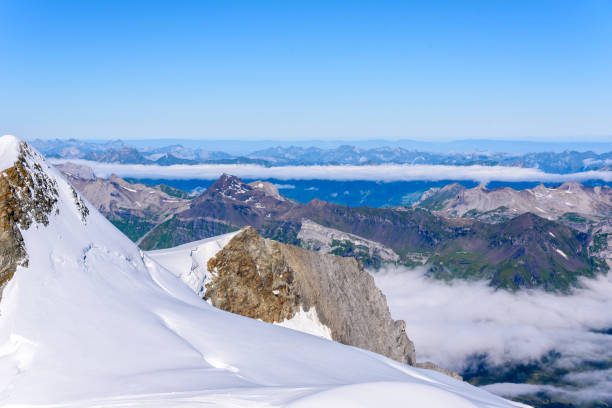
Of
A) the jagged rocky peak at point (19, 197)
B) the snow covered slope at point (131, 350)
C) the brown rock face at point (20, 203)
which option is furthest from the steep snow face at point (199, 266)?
the brown rock face at point (20, 203)

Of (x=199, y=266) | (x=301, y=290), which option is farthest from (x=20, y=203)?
(x=301, y=290)

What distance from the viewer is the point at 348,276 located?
109 metres

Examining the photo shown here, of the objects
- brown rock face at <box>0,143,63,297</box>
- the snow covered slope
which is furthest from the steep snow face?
brown rock face at <box>0,143,63,297</box>

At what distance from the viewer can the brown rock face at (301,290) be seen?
249ft

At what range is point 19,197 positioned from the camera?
32.8m

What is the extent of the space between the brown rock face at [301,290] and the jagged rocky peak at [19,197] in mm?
36263

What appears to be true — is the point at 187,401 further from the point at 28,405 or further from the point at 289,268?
the point at 289,268

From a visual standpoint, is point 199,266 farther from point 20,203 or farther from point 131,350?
point 131,350

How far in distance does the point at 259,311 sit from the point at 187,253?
605 inches

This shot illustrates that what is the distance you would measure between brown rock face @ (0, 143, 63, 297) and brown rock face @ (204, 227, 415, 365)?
120ft

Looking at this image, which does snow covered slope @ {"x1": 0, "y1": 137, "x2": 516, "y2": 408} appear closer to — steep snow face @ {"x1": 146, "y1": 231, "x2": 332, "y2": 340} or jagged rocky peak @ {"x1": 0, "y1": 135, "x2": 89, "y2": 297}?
jagged rocky peak @ {"x1": 0, "y1": 135, "x2": 89, "y2": 297}

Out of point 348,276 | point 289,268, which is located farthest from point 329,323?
point 348,276

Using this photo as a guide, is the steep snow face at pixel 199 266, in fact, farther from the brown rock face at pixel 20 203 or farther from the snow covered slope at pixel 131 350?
the brown rock face at pixel 20 203

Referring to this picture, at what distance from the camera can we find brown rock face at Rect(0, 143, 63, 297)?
29633mm
